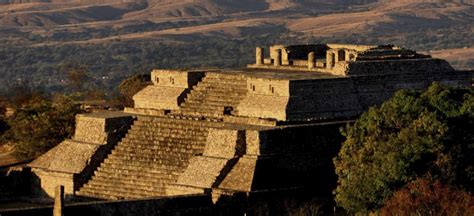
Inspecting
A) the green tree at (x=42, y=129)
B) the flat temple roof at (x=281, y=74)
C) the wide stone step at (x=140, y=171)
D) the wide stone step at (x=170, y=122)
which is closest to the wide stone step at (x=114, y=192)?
the wide stone step at (x=140, y=171)

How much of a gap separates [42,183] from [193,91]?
4.80m

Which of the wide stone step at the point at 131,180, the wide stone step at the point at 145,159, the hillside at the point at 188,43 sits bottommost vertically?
the hillside at the point at 188,43

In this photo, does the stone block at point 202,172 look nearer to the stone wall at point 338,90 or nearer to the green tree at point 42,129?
the stone wall at point 338,90

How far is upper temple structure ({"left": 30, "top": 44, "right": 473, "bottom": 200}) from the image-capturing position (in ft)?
124

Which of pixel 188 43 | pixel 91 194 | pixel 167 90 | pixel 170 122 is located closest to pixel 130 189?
pixel 91 194

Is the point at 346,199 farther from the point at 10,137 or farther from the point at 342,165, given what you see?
the point at 10,137

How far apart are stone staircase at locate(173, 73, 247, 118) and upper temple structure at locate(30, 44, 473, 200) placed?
0.04 meters

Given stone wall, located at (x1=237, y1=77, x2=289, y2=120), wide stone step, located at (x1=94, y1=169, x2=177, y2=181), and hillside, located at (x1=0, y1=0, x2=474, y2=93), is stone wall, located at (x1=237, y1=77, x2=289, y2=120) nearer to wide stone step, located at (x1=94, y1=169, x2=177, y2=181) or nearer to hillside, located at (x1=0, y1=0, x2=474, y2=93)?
wide stone step, located at (x1=94, y1=169, x2=177, y2=181)

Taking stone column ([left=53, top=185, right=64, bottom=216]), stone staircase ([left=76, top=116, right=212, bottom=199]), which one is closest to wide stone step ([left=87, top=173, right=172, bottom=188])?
stone staircase ([left=76, top=116, right=212, bottom=199])

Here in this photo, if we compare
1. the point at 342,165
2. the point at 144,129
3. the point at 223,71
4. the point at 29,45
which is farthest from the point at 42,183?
the point at 29,45

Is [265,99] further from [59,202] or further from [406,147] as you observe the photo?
[59,202]

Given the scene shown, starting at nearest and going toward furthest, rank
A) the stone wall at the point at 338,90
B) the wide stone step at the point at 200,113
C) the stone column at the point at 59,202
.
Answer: the stone column at the point at 59,202 → the stone wall at the point at 338,90 → the wide stone step at the point at 200,113

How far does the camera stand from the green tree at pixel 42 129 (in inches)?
1809

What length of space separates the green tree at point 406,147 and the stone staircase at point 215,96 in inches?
222
